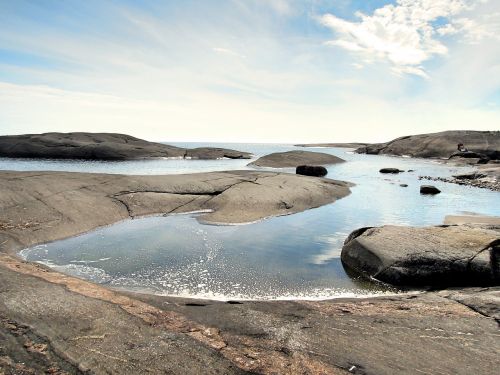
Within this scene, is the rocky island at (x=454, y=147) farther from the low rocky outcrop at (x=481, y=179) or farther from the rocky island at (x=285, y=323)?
the rocky island at (x=285, y=323)

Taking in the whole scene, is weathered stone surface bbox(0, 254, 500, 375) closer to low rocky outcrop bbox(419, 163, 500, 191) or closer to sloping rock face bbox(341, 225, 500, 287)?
sloping rock face bbox(341, 225, 500, 287)

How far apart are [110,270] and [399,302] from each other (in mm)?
6217

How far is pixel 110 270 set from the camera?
27.8 ft

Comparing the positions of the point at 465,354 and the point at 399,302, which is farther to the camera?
the point at 399,302

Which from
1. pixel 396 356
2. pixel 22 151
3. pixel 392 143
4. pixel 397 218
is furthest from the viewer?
pixel 392 143

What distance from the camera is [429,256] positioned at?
27.7 ft

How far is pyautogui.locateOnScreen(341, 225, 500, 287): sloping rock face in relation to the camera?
8.02m

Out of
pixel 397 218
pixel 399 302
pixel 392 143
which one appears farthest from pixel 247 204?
pixel 392 143

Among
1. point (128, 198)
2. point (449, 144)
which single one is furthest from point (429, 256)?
point (449, 144)

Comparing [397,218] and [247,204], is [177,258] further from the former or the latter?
[397,218]

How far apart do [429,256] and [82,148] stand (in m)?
57.4

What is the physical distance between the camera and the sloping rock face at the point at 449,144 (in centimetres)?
6184

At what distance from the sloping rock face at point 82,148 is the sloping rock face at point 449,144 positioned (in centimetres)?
3598

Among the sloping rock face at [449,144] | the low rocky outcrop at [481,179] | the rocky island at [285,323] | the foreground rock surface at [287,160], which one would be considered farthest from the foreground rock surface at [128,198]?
the sloping rock face at [449,144]
